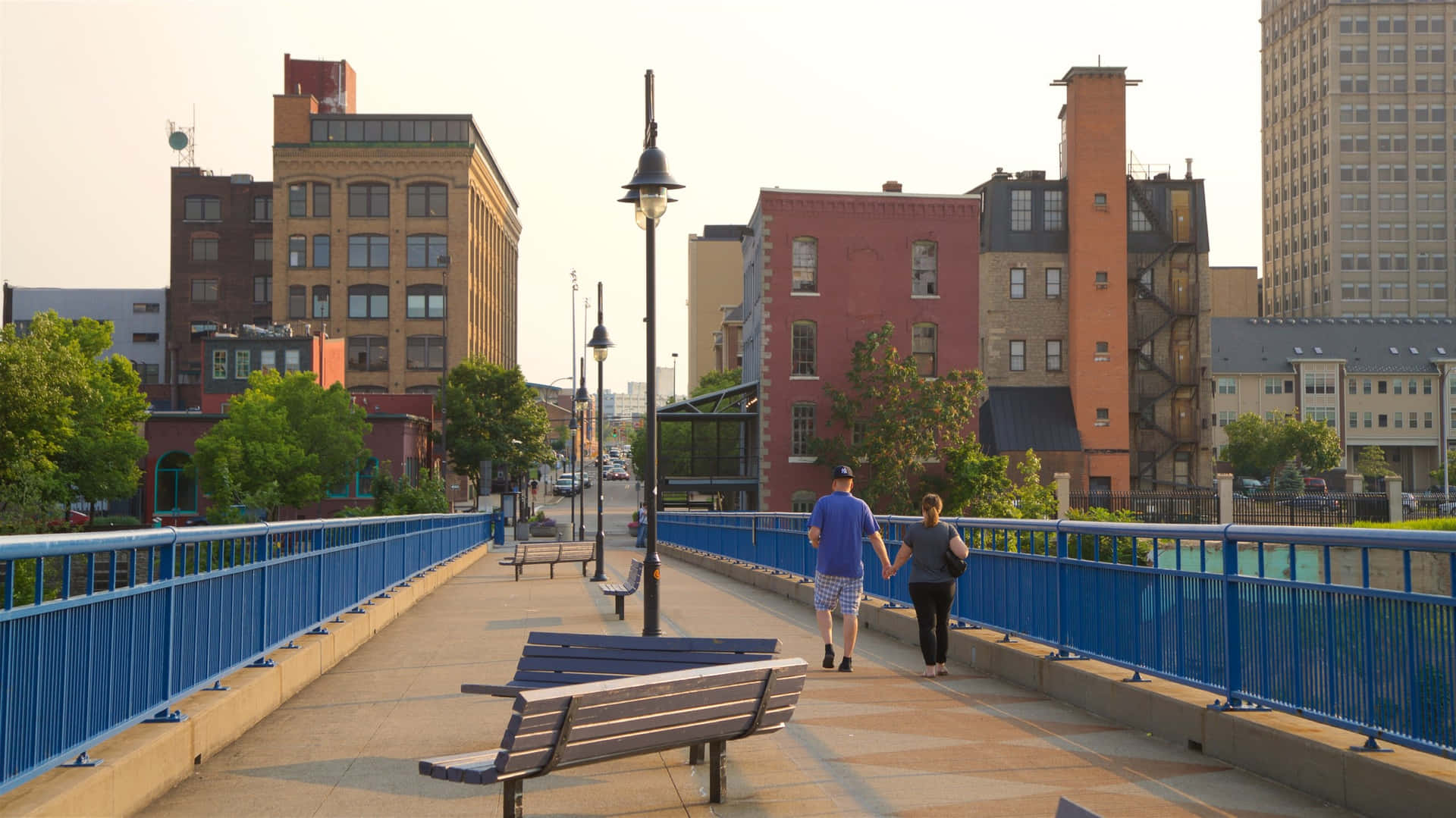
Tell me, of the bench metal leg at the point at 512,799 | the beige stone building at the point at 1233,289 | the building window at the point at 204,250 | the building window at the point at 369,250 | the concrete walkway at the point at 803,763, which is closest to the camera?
the bench metal leg at the point at 512,799

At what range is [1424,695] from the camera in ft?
20.9

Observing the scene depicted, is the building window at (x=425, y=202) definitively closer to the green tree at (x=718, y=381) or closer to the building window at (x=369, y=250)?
the building window at (x=369, y=250)

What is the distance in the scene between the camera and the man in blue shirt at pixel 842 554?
494 inches

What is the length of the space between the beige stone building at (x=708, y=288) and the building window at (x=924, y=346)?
107 m

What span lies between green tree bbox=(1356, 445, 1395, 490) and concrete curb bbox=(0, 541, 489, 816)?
104 metres

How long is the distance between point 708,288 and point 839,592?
161 metres

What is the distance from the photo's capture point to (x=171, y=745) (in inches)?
294

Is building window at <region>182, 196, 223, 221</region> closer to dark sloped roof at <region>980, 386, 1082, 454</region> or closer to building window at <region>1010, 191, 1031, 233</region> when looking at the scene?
building window at <region>1010, 191, 1031, 233</region>

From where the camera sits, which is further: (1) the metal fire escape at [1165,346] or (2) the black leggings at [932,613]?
(1) the metal fire escape at [1165,346]

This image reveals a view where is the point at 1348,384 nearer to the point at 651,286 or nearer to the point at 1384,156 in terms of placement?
the point at 1384,156

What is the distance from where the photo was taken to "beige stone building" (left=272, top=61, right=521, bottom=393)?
3944 inches

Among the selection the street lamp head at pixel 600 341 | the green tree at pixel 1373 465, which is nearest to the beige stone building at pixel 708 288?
the green tree at pixel 1373 465

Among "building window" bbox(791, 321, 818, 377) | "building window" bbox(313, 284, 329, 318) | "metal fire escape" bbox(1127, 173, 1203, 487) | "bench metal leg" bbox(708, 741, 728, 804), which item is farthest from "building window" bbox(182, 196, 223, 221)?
"bench metal leg" bbox(708, 741, 728, 804)

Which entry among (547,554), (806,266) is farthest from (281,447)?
(547,554)
